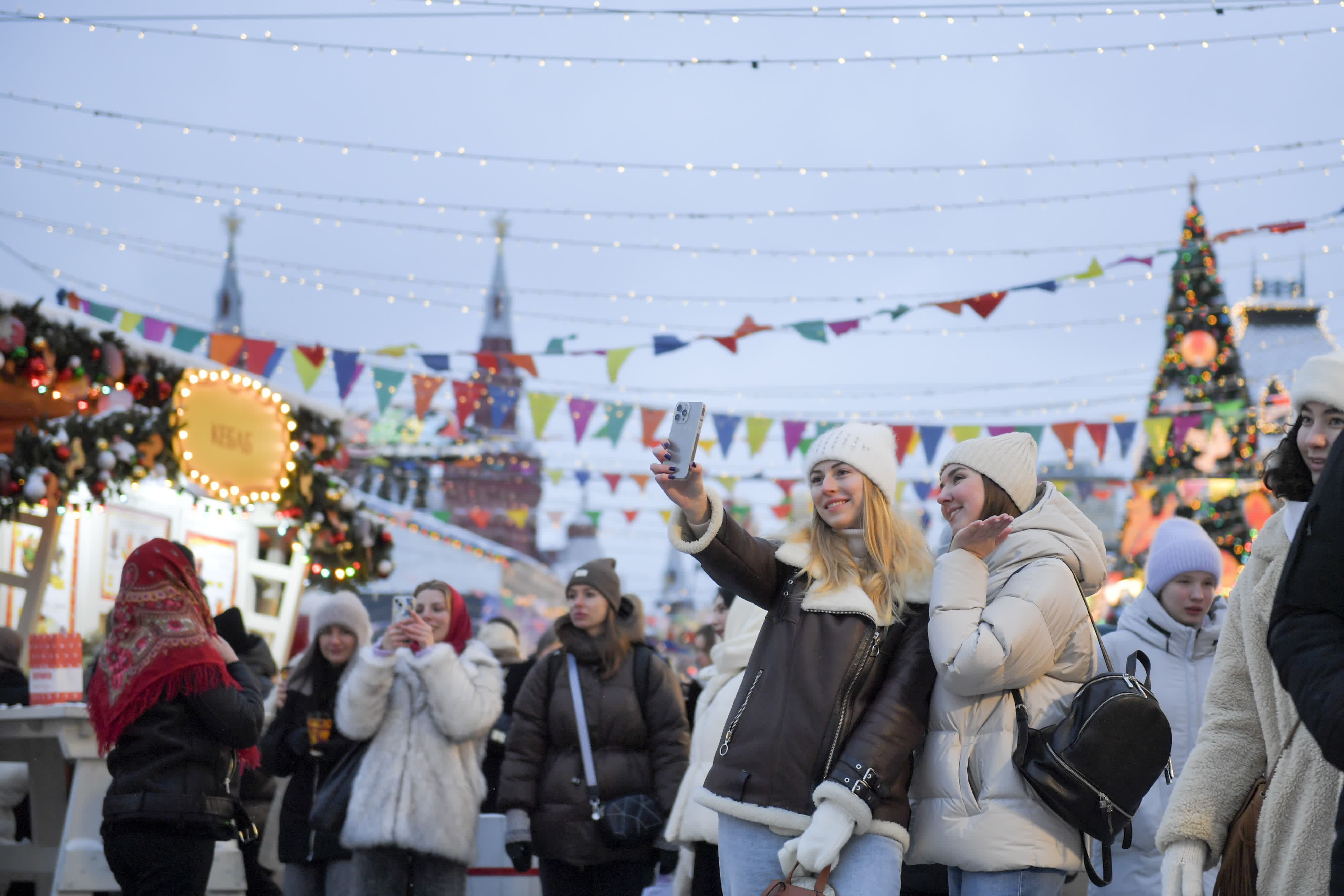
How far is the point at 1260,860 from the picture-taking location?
2.25 metres

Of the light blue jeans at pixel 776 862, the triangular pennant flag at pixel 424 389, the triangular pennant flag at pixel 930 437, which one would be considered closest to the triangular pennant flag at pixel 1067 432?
the triangular pennant flag at pixel 930 437

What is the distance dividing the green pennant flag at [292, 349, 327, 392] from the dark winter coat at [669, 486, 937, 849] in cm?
966

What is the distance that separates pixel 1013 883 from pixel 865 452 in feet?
3.78

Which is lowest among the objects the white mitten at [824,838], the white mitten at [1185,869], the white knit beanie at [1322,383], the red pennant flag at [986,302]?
the white mitten at [824,838]

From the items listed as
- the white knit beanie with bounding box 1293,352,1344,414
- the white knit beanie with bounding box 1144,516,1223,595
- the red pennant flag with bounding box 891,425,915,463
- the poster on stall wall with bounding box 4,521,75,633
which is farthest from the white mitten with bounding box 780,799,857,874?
the red pennant flag with bounding box 891,425,915,463

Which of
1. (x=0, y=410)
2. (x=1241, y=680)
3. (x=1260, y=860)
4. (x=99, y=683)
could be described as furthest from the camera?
(x=0, y=410)

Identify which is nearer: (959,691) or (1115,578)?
(959,691)

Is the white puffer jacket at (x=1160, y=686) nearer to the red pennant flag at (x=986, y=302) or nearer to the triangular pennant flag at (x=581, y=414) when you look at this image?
the red pennant flag at (x=986, y=302)

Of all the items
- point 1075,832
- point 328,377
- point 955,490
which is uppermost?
point 328,377

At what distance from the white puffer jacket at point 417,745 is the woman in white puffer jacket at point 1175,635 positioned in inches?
97.3

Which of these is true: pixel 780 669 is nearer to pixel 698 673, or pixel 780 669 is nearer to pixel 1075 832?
pixel 1075 832

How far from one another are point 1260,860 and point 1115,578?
24.8m

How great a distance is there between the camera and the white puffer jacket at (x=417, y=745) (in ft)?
16.7

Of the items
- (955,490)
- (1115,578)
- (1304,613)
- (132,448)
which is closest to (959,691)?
(955,490)
